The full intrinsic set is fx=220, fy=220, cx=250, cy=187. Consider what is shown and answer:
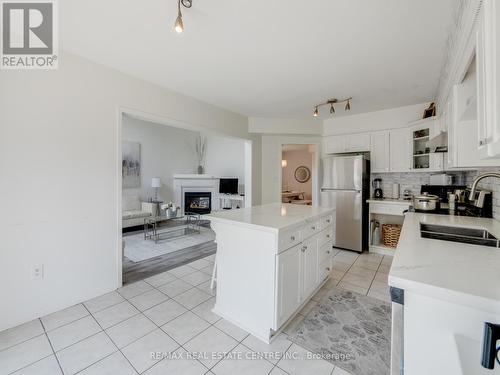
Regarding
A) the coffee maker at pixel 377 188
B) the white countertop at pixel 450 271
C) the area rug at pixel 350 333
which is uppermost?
the coffee maker at pixel 377 188

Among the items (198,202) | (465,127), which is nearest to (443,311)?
(465,127)

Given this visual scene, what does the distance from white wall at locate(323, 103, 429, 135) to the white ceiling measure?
0.51 metres

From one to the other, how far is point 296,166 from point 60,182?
733cm

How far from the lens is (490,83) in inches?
35.4

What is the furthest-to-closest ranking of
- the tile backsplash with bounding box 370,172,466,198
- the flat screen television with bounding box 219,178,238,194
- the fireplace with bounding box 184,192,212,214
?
the fireplace with bounding box 184,192,212,214, the flat screen television with bounding box 219,178,238,194, the tile backsplash with bounding box 370,172,466,198

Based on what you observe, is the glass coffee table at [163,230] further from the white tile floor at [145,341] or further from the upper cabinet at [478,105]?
the upper cabinet at [478,105]

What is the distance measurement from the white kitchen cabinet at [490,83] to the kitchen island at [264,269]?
119cm

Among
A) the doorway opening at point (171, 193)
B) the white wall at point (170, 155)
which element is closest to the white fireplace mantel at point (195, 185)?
the doorway opening at point (171, 193)

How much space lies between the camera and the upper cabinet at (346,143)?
13.3 feet

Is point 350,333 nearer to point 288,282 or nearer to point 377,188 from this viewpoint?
point 288,282

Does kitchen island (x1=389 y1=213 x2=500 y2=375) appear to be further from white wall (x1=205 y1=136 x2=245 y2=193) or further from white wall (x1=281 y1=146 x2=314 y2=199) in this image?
white wall (x1=281 y1=146 x2=314 y2=199)

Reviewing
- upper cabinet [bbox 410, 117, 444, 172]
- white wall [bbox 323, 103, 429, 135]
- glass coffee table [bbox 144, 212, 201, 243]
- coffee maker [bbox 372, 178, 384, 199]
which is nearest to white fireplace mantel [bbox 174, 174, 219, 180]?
glass coffee table [bbox 144, 212, 201, 243]

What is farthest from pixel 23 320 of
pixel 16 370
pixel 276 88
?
pixel 276 88

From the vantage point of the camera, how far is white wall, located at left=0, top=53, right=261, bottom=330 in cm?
188
